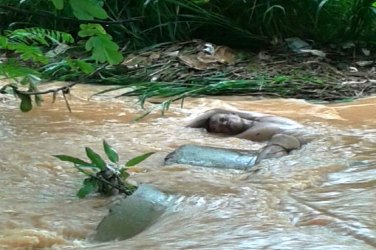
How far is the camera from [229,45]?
19.2 feet

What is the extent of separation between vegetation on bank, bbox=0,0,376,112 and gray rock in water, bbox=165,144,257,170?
60.0 inches

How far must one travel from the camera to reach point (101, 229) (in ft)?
5.95

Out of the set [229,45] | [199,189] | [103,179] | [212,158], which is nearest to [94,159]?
[103,179]

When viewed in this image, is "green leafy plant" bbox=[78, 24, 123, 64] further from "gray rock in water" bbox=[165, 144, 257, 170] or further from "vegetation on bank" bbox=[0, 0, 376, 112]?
"vegetation on bank" bbox=[0, 0, 376, 112]

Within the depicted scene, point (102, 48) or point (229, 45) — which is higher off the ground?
point (102, 48)

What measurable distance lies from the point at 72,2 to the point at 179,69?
11.3 feet

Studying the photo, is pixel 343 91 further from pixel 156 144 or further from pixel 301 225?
pixel 301 225

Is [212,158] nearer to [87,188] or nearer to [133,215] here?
[87,188]

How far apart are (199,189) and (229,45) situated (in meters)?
3.79

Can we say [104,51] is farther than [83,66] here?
No

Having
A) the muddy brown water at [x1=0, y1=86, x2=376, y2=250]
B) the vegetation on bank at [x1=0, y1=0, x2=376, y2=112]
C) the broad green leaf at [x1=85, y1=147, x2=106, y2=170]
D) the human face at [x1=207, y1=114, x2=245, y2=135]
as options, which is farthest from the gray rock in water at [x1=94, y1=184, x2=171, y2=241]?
the vegetation on bank at [x1=0, y1=0, x2=376, y2=112]

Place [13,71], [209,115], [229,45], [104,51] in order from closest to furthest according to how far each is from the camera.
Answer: [104,51]
[13,71]
[209,115]
[229,45]

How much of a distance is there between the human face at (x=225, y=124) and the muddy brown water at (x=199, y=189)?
95 mm

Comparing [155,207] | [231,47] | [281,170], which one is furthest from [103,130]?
[231,47]
